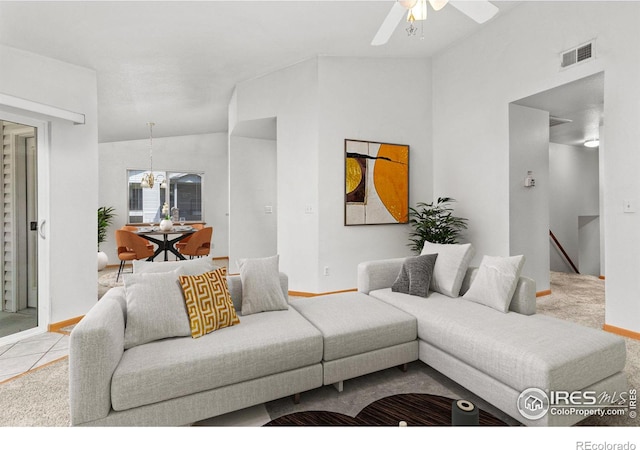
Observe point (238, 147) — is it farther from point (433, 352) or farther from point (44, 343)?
point (433, 352)

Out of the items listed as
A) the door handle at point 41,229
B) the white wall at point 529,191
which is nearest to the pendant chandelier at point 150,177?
the door handle at point 41,229

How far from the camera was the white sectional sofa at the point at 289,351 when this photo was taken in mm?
1455

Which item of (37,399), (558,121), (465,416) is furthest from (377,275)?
(558,121)

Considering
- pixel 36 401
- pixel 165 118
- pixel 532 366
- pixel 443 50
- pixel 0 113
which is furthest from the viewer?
pixel 165 118

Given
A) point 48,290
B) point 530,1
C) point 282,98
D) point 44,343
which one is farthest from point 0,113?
point 530,1

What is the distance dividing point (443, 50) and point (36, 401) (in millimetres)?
5253

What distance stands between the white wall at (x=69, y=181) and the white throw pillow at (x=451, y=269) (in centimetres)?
343

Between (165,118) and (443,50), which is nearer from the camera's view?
(443,50)

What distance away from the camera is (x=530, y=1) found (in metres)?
3.39

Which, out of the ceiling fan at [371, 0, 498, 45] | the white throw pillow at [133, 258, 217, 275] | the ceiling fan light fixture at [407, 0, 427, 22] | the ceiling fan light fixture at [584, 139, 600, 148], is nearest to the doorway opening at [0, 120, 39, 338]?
the white throw pillow at [133, 258, 217, 275]

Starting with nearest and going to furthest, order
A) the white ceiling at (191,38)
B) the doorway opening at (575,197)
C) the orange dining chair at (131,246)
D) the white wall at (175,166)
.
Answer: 1. the white ceiling at (191,38)
2. the orange dining chair at (131,246)
3. the doorway opening at (575,197)
4. the white wall at (175,166)

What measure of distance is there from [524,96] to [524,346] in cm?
297

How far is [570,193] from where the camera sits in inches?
256

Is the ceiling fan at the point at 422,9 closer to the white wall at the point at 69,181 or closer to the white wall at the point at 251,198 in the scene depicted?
the white wall at the point at 69,181
